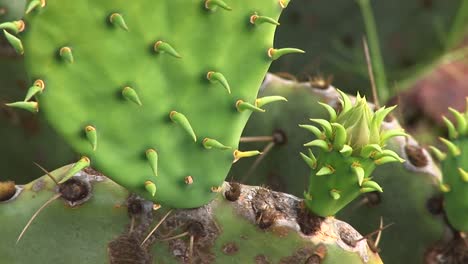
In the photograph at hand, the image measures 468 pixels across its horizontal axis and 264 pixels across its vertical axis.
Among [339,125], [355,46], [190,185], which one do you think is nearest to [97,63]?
[190,185]

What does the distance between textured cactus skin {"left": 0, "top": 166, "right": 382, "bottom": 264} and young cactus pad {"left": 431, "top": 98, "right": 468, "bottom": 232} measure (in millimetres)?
281

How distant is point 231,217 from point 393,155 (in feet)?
0.79

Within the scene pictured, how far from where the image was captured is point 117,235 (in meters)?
1.08

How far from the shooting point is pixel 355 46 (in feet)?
7.41

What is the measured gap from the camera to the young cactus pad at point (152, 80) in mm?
894

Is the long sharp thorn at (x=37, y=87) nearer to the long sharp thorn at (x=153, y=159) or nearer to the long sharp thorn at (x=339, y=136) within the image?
the long sharp thorn at (x=153, y=159)

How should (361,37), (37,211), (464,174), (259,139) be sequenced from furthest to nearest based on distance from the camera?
(361,37) < (259,139) < (464,174) < (37,211)

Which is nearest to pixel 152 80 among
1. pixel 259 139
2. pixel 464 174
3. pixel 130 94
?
pixel 130 94

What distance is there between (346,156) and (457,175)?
0.32 meters

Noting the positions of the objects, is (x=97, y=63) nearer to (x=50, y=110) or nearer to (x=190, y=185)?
(x=50, y=110)

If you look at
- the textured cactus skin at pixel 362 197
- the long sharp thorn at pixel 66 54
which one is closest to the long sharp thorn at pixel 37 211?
the long sharp thorn at pixel 66 54

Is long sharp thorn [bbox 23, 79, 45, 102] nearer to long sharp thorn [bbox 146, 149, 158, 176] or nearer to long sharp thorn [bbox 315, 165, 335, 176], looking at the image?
long sharp thorn [bbox 146, 149, 158, 176]

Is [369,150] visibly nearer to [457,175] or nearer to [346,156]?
[346,156]

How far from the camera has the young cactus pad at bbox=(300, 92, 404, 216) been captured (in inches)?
40.9
